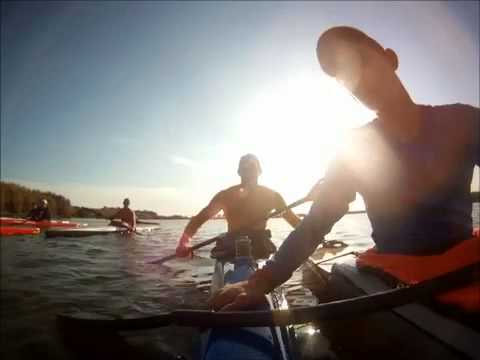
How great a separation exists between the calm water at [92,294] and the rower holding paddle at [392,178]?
281 cm

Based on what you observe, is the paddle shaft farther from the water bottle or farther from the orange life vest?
the water bottle

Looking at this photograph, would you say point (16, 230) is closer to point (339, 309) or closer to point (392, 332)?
point (392, 332)

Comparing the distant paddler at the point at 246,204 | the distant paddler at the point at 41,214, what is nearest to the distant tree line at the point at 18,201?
the distant paddler at the point at 41,214

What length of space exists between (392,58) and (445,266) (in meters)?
1.13

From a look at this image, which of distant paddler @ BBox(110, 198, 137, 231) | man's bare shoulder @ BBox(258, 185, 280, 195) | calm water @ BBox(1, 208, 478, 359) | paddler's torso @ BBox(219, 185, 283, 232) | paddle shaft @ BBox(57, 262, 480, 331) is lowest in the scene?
calm water @ BBox(1, 208, 478, 359)

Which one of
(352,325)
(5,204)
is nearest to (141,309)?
(352,325)

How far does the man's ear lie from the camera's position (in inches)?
68.1

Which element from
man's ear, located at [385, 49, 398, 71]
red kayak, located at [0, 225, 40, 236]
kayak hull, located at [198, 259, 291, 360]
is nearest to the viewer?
man's ear, located at [385, 49, 398, 71]

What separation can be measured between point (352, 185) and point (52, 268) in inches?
380

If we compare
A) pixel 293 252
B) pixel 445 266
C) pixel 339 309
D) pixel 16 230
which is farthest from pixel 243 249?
pixel 16 230

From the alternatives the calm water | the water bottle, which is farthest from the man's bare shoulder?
the water bottle

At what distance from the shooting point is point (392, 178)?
161 cm

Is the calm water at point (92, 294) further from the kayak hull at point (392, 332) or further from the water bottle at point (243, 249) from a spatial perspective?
the kayak hull at point (392, 332)

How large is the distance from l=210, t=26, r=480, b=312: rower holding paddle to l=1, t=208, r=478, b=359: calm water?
9.22ft
